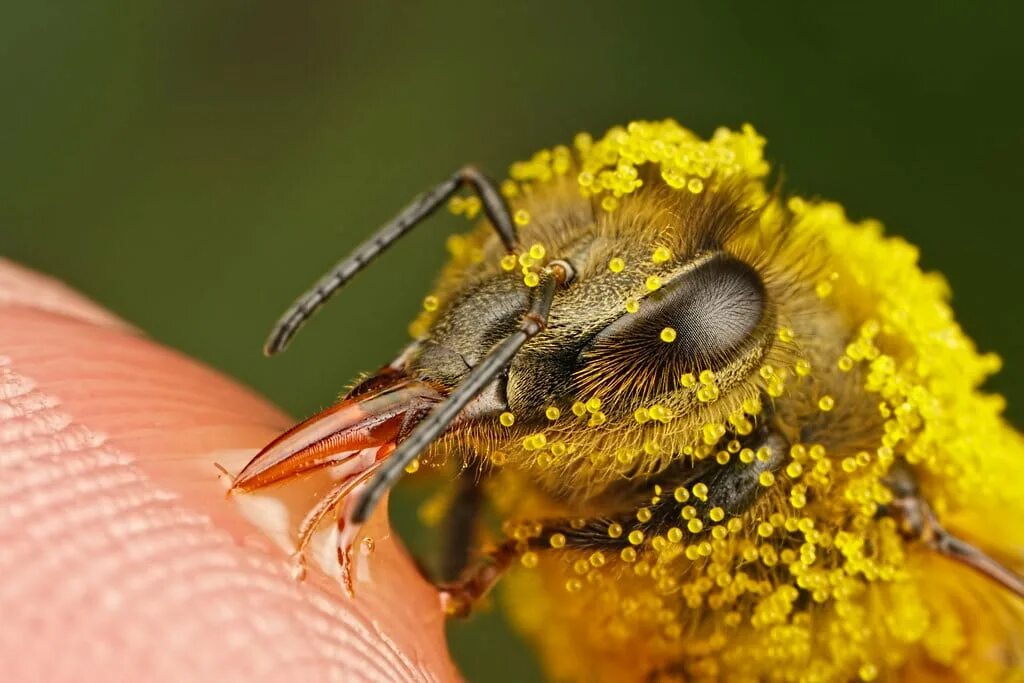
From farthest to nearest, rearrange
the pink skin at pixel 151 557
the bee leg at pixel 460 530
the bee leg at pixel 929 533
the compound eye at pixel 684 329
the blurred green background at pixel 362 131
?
the blurred green background at pixel 362 131 < the bee leg at pixel 460 530 < the bee leg at pixel 929 533 < the compound eye at pixel 684 329 < the pink skin at pixel 151 557

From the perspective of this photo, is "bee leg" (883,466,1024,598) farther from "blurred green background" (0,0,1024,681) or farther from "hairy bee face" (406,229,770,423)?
"blurred green background" (0,0,1024,681)

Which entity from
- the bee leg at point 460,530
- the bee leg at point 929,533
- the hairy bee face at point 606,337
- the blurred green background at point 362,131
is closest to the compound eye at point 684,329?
the hairy bee face at point 606,337

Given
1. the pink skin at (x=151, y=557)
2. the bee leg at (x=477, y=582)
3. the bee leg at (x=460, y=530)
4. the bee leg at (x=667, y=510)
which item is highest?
the bee leg at (x=667, y=510)

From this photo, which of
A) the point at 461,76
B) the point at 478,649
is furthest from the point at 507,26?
the point at 478,649

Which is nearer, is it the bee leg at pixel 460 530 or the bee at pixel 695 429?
the bee at pixel 695 429

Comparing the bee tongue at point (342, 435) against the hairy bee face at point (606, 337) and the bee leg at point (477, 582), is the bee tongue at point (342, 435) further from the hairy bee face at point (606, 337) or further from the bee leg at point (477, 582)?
the bee leg at point (477, 582)

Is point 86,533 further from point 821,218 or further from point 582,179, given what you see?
point 821,218

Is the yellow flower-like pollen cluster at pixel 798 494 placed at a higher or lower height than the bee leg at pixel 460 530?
higher

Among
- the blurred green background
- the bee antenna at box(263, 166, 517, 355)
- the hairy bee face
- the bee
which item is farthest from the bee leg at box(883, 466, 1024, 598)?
the blurred green background
